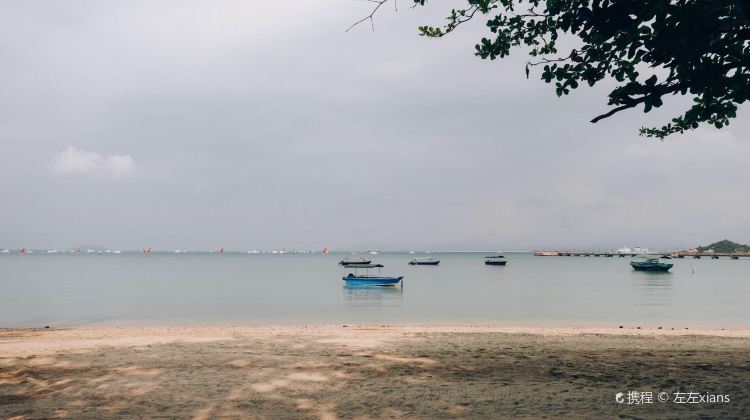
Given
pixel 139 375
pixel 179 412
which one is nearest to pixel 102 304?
pixel 139 375

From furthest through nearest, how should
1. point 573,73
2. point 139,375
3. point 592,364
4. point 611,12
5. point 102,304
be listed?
1. point 102,304
2. point 592,364
3. point 139,375
4. point 573,73
5. point 611,12

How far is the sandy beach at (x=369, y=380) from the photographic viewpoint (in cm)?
750

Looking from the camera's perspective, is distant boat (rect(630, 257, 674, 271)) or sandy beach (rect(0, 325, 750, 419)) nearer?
sandy beach (rect(0, 325, 750, 419))

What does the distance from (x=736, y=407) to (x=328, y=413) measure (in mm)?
6339

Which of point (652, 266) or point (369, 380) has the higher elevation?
point (369, 380)

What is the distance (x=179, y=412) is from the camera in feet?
24.5

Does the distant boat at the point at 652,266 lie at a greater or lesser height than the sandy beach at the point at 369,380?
lesser

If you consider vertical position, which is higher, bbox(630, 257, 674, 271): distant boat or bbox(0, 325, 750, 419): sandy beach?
bbox(0, 325, 750, 419): sandy beach

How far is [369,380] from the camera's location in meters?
9.48

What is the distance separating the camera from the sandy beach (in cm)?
750

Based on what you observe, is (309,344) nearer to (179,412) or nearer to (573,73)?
(179,412)

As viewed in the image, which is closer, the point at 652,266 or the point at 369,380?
the point at 369,380

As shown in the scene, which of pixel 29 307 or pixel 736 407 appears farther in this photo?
pixel 29 307

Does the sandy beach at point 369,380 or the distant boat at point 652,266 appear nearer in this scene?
the sandy beach at point 369,380
